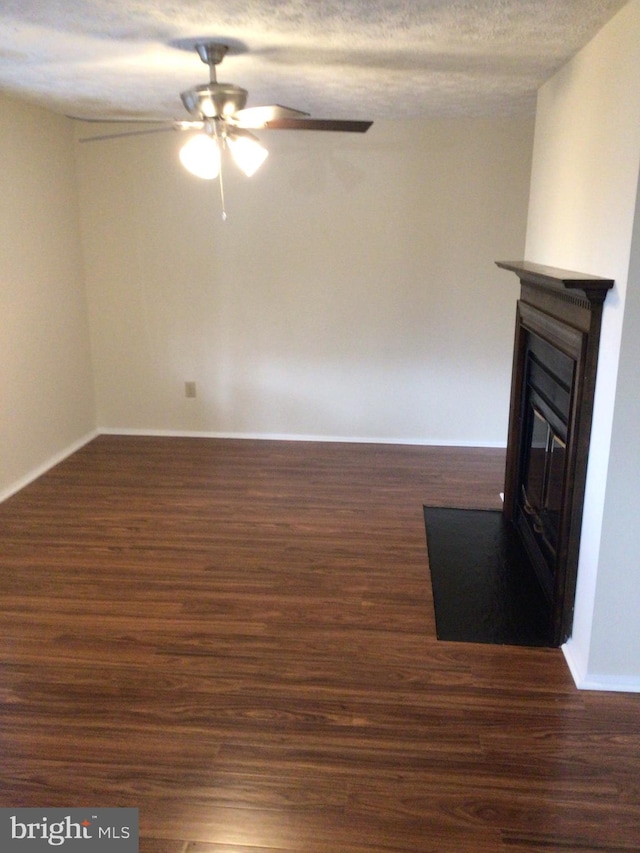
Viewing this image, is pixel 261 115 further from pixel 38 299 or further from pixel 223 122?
pixel 38 299

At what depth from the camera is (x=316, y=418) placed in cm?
527

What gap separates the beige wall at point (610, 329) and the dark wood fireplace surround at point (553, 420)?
54 mm

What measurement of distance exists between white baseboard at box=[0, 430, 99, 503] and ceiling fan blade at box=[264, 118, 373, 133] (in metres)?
2.66

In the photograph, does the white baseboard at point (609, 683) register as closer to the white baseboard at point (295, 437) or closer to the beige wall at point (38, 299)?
the white baseboard at point (295, 437)

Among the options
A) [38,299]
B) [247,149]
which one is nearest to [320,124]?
[247,149]

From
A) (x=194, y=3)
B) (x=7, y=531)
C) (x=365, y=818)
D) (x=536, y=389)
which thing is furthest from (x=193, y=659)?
(x=194, y=3)

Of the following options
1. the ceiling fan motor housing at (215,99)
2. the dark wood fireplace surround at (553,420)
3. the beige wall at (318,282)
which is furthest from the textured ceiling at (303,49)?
the dark wood fireplace surround at (553,420)

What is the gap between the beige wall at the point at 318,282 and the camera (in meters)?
4.74
